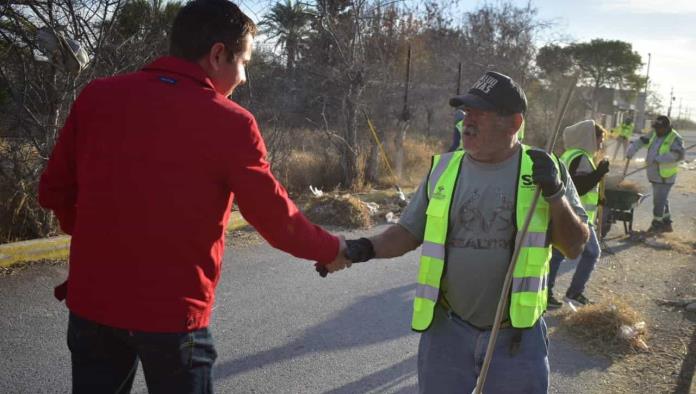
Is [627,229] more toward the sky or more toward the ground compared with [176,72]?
more toward the ground

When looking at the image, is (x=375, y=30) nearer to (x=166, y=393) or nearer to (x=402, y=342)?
(x=402, y=342)

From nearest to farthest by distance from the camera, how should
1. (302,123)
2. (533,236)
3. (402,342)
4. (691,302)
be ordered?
(533,236)
(402,342)
(691,302)
(302,123)

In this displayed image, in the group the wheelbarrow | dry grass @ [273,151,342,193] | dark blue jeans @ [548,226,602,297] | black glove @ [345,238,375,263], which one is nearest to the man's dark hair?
black glove @ [345,238,375,263]

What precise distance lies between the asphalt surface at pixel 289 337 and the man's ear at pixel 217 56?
2.73 meters

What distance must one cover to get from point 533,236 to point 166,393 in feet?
5.19

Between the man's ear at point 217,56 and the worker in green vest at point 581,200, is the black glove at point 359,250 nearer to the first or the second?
the man's ear at point 217,56

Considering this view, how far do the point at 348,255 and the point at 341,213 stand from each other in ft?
23.8

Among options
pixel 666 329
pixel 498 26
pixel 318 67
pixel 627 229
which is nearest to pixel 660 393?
pixel 666 329

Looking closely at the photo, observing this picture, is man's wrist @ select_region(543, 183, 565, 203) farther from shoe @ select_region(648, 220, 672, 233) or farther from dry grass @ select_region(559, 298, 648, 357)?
shoe @ select_region(648, 220, 672, 233)

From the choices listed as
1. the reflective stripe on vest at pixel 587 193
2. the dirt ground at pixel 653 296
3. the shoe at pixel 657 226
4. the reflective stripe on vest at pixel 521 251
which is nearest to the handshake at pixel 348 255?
the reflective stripe on vest at pixel 521 251

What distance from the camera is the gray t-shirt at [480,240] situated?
2648 millimetres

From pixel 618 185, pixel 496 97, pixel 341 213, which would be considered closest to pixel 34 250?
pixel 341 213

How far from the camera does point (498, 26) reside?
24703mm

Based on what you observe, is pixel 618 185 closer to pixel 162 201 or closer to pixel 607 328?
pixel 607 328
